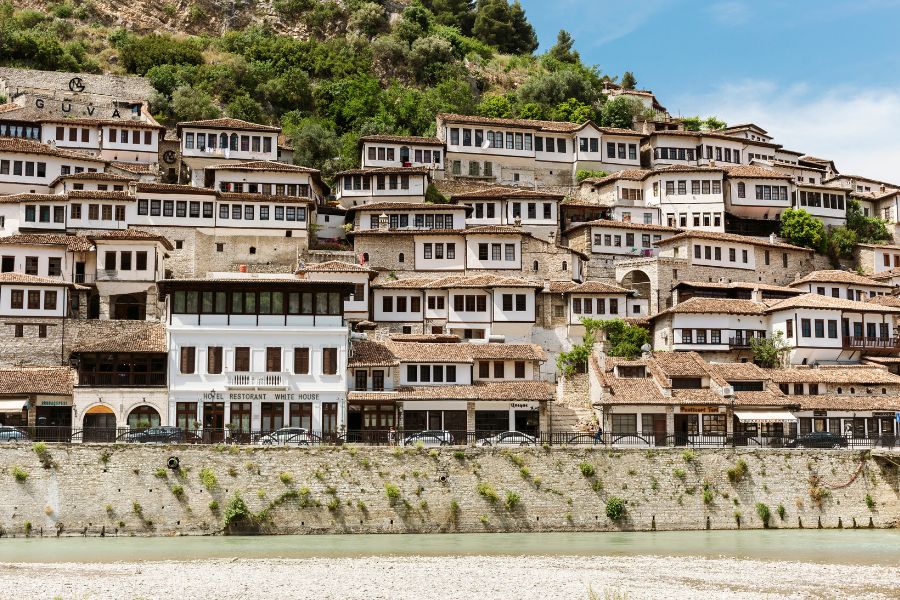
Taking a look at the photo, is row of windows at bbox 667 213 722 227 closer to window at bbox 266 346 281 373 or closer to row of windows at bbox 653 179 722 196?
row of windows at bbox 653 179 722 196

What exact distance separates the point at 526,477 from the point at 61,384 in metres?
20.3

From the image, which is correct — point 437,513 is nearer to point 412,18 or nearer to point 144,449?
point 144,449

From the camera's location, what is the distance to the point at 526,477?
1539 inches

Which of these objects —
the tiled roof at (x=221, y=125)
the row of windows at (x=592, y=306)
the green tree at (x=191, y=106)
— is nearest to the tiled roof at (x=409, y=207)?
the row of windows at (x=592, y=306)

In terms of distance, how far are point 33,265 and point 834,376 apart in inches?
1606

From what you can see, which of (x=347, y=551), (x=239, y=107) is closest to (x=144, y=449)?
(x=347, y=551)

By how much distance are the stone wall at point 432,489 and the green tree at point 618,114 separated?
56.1 meters

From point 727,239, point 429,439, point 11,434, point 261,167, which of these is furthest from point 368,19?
point 11,434

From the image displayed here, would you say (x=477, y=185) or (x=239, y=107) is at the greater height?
(x=239, y=107)

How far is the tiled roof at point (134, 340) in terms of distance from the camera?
44781 millimetres

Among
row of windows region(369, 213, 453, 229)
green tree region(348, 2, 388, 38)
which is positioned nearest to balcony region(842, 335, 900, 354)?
row of windows region(369, 213, 453, 229)

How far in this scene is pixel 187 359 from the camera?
4384 cm

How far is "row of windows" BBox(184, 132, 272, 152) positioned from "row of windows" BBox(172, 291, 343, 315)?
103 feet

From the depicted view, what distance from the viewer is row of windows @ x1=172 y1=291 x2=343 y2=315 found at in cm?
4434
